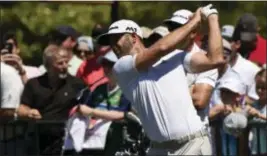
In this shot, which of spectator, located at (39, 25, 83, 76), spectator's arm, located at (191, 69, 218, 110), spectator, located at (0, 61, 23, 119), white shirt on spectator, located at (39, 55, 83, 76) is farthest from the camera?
white shirt on spectator, located at (39, 55, 83, 76)

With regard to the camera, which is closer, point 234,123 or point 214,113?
point 234,123

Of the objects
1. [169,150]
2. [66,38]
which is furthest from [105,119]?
[169,150]

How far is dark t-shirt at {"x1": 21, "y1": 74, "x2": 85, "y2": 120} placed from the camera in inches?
451

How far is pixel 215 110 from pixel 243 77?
45.8 inches

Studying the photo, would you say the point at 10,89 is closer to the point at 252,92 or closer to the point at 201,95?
the point at 252,92

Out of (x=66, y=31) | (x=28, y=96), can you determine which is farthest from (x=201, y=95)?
(x=66, y=31)

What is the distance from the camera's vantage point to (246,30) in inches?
501

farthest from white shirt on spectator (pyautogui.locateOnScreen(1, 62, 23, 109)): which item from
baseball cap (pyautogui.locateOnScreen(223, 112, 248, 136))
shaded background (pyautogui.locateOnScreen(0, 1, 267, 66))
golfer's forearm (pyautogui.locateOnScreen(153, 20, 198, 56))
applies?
shaded background (pyautogui.locateOnScreen(0, 1, 267, 66))

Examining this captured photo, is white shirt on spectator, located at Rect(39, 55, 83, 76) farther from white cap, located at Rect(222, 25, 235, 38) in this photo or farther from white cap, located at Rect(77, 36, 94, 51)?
white cap, located at Rect(222, 25, 235, 38)

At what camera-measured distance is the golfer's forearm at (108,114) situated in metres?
11.1

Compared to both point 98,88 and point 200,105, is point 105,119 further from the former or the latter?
point 200,105

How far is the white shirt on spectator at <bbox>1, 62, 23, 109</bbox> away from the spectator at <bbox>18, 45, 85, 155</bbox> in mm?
405

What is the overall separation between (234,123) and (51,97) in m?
2.05

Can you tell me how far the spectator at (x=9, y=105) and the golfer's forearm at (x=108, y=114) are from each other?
0.82 m
